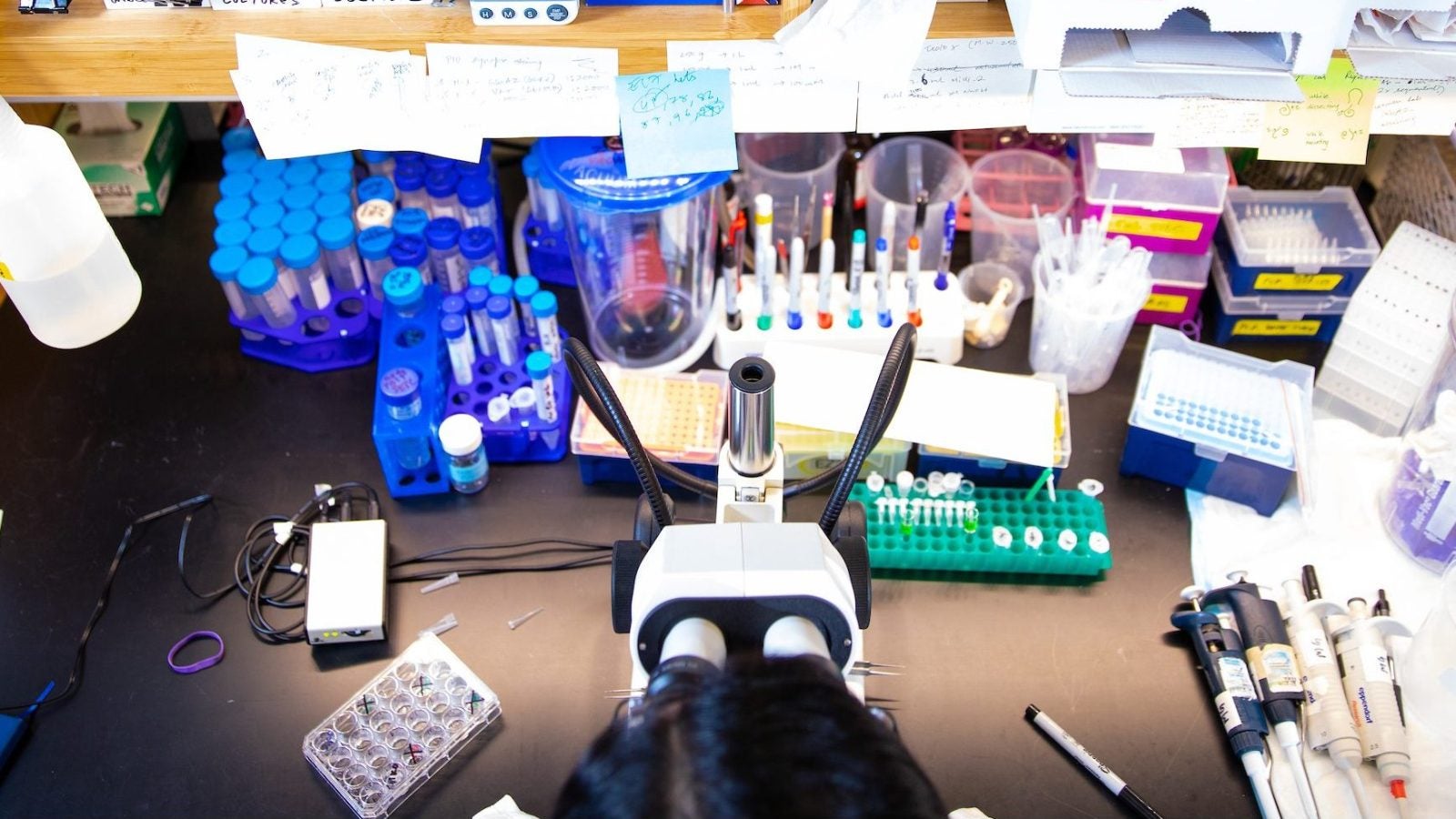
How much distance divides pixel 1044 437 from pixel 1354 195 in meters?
0.58

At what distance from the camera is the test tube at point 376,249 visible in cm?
145

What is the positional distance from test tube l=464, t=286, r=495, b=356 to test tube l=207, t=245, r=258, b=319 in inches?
11.0

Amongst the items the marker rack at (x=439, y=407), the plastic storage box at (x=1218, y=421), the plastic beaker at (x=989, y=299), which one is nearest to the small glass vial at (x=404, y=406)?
the marker rack at (x=439, y=407)

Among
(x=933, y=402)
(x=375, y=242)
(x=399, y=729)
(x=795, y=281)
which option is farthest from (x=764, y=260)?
(x=399, y=729)

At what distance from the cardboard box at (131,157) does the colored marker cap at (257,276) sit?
1.16 feet

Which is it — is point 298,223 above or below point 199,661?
above

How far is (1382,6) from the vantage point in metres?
1.10

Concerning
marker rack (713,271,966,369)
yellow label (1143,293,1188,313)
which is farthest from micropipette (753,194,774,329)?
yellow label (1143,293,1188,313)

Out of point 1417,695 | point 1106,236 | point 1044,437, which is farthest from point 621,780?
point 1106,236

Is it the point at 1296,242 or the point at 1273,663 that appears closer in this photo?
the point at 1273,663

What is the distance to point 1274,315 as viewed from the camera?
1493 millimetres

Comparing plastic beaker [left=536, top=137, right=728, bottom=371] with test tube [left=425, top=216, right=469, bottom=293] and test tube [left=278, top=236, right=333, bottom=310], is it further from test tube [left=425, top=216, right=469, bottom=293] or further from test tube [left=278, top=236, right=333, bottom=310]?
test tube [left=278, top=236, right=333, bottom=310]

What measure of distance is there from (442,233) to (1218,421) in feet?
3.14

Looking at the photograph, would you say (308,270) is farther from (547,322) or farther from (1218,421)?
(1218,421)
